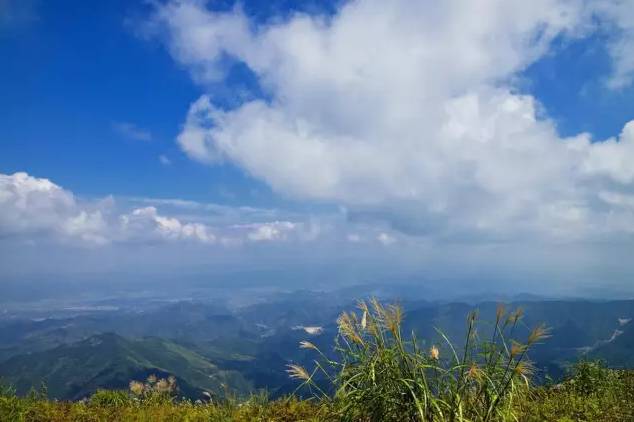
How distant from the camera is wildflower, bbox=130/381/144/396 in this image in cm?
1239

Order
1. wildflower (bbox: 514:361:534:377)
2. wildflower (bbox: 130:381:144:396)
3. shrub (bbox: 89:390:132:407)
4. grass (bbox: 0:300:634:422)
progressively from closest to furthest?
wildflower (bbox: 514:361:534:377)
grass (bbox: 0:300:634:422)
wildflower (bbox: 130:381:144:396)
shrub (bbox: 89:390:132:407)

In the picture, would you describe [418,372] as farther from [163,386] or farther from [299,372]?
[163,386]

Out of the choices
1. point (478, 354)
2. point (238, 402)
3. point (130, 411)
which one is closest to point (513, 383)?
point (478, 354)

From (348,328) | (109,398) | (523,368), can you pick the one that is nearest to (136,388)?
(109,398)

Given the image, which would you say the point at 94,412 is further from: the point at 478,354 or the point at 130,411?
the point at 478,354

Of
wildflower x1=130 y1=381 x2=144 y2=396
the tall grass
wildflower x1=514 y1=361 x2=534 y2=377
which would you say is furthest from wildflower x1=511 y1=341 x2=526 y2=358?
wildflower x1=130 y1=381 x2=144 y2=396

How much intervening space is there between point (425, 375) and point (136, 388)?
905 cm

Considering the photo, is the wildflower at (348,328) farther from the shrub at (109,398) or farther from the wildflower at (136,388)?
the shrub at (109,398)

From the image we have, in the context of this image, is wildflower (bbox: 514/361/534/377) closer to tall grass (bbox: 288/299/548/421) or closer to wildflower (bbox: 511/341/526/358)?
tall grass (bbox: 288/299/548/421)

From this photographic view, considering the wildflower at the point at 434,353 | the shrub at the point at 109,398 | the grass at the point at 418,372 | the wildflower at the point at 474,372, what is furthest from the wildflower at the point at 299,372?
the shrub at the point at 109,398

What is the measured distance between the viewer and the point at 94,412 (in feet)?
36.7

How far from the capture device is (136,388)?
1250cm

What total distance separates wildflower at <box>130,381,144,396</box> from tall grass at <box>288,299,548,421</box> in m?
7.18

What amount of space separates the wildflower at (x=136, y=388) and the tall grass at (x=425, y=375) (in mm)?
7184
